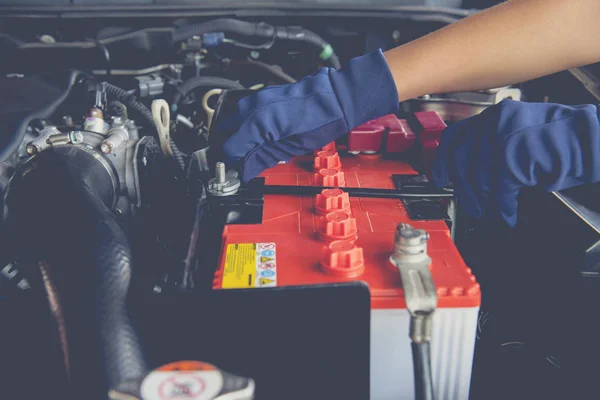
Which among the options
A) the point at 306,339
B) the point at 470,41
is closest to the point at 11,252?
the point at 306,339

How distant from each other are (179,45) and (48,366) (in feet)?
2.36

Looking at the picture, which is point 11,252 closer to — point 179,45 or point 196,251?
point 196,251

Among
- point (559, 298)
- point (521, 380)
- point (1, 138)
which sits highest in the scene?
point (1, 138)

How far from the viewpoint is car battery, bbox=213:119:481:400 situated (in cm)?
55

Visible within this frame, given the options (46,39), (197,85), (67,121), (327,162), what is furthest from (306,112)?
(46,39)

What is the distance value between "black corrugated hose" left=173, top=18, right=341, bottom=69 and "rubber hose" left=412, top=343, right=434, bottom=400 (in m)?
0.83

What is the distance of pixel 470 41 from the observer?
33.5 inches

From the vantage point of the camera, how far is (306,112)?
0.78 m

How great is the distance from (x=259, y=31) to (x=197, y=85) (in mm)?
202

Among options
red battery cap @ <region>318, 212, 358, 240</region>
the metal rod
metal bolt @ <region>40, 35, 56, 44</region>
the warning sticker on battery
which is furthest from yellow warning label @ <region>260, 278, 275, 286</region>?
metal bolt @ <region>40, 35, 56, 44</region>

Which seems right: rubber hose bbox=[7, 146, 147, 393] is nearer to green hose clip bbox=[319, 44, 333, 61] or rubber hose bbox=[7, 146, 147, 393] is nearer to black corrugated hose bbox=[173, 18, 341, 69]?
black corrugated hose bbox=[173, 18, 341, 69]

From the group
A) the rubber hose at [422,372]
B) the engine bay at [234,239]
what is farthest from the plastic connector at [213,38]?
the rubber hose at [422,372]

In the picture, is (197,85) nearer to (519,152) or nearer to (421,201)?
(421,201)

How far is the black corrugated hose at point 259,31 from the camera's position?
1.09 metres
